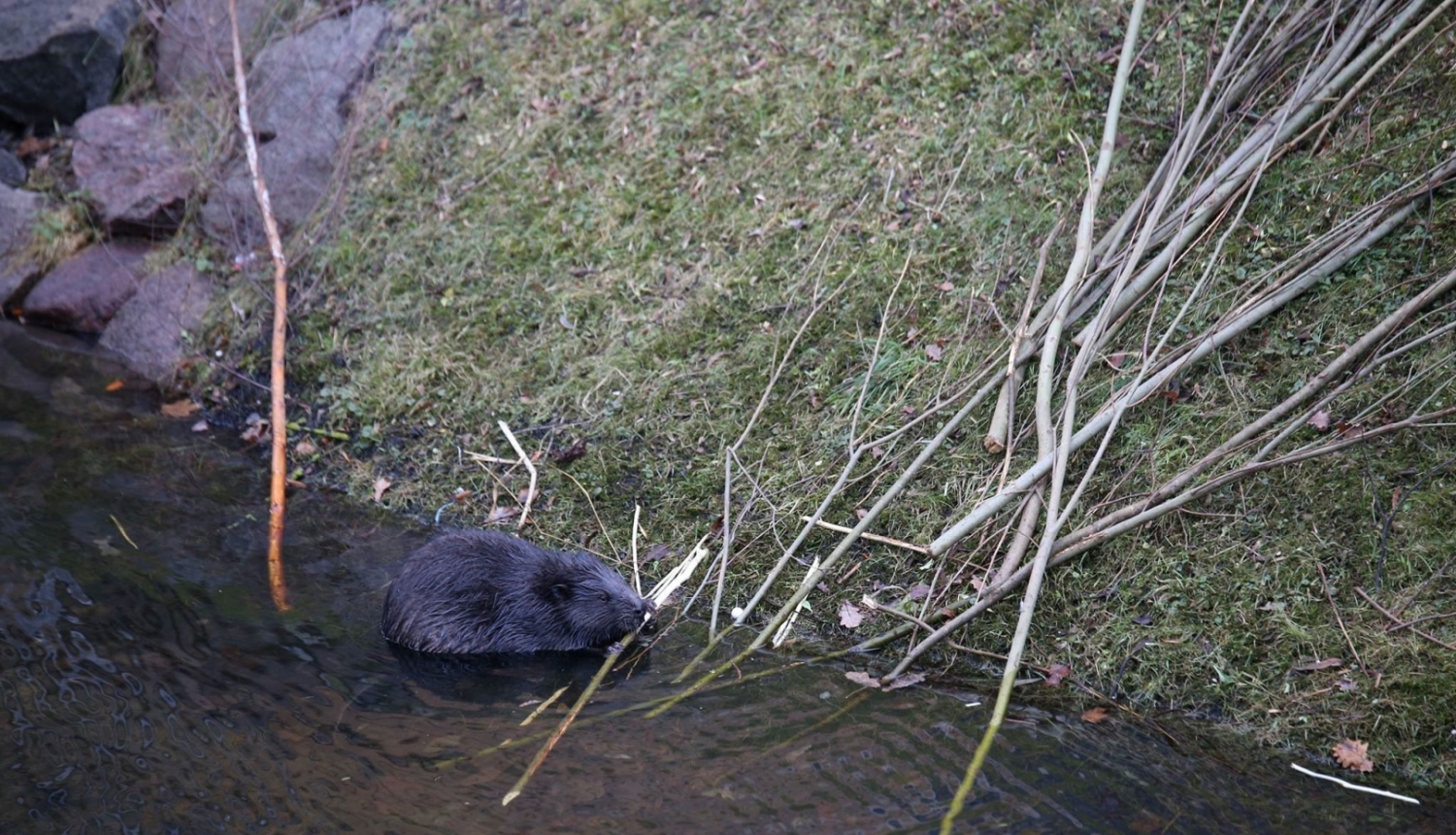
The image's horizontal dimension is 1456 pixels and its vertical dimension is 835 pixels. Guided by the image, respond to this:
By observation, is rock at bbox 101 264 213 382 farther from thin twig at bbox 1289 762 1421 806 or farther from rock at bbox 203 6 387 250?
thin twig at bbox 1289 762 1421 806

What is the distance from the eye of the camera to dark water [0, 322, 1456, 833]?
397 centimetres

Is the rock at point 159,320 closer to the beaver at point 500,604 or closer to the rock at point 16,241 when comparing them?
the rock at point 16,241

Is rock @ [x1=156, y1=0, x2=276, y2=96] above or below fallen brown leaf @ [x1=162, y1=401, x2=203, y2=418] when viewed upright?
above

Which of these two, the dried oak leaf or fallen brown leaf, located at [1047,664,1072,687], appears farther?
fallen brown leaf, located at [1047,664,1072,687]

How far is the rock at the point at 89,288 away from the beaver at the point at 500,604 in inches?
204

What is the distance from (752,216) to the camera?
24.0 feet

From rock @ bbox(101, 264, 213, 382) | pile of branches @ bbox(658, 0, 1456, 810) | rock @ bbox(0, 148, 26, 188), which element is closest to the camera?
pile of branches @ bbox(658, 0, 1456, 810)

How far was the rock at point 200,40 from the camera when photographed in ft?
31.2

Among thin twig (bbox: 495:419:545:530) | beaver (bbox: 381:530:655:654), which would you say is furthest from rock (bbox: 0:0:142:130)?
beaver (bbox: 381:530:655:654)

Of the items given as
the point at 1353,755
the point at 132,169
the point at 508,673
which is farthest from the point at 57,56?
the point at 1353,755

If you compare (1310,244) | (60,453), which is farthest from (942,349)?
(60,453)

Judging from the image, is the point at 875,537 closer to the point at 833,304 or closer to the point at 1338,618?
the point at 833,304

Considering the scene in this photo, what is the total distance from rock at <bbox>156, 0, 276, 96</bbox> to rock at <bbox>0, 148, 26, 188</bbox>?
143 centimetres

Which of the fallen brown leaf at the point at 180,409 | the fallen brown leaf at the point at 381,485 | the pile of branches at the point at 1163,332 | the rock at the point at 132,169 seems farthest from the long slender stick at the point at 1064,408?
the rock at the point at 132,169
